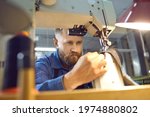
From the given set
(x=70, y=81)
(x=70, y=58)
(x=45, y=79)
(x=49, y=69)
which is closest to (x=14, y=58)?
(x=70, y=81)

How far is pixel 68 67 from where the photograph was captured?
1641 millimetres

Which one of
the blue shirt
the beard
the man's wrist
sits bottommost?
the man's wrist

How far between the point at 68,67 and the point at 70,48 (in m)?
0.14

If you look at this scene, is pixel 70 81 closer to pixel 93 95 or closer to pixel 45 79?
pixel 45 79

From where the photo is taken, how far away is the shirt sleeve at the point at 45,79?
98 centimetres

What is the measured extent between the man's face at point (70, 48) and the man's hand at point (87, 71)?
2.10 feet

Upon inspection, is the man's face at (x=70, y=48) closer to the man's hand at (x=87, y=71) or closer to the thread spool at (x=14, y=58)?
the man's hand at (x=87, y=71)

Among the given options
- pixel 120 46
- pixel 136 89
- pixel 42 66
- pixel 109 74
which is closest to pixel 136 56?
pixel 120 46

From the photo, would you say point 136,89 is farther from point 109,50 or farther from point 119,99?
point 109,50

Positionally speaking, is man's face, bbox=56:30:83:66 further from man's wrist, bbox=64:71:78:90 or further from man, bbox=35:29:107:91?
man's wrist, bbox=64:71:78:90

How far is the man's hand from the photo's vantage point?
94cm

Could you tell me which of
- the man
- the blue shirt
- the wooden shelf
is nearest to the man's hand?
the man

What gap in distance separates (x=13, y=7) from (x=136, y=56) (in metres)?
4.77

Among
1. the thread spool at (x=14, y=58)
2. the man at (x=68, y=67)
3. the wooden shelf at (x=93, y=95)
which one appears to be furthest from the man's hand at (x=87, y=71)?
the thread spool at (x=14, y=58)
